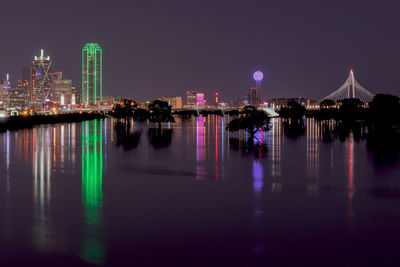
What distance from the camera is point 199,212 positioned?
41.6ft

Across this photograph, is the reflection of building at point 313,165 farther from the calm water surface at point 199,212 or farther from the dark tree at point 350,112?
the dark tree at point 350,112

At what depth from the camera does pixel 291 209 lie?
511 inches

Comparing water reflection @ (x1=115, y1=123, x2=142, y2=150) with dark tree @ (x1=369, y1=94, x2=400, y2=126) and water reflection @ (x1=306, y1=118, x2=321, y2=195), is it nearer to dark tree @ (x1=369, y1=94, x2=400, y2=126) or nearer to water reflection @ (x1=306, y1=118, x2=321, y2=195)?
water reflection @ (x1=306, y1=118, x2=321, y2=195)

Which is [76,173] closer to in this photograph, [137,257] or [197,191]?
[197,191]

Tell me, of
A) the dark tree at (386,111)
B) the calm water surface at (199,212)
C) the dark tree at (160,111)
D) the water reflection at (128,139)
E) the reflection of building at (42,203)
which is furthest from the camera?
the dark tree at (160,111)

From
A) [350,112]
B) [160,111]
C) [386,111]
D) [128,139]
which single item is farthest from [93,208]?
[350,112]

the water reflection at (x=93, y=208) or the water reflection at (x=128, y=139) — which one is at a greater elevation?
the water reflection at (x=128, y=139)

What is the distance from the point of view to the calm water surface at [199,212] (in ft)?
30.3

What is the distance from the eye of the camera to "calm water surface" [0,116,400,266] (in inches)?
364

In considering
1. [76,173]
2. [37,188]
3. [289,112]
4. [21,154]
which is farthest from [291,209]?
Answer: [289,112]

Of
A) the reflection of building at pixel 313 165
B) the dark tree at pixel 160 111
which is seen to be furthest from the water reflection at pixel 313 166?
the dark tree at pixel 160 111

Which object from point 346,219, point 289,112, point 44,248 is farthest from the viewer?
point 289,112

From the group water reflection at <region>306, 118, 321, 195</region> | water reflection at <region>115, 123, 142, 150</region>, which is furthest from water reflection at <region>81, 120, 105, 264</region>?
water reflection at <region>115, 123, 142, 150</region>

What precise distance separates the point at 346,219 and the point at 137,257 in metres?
5.25
